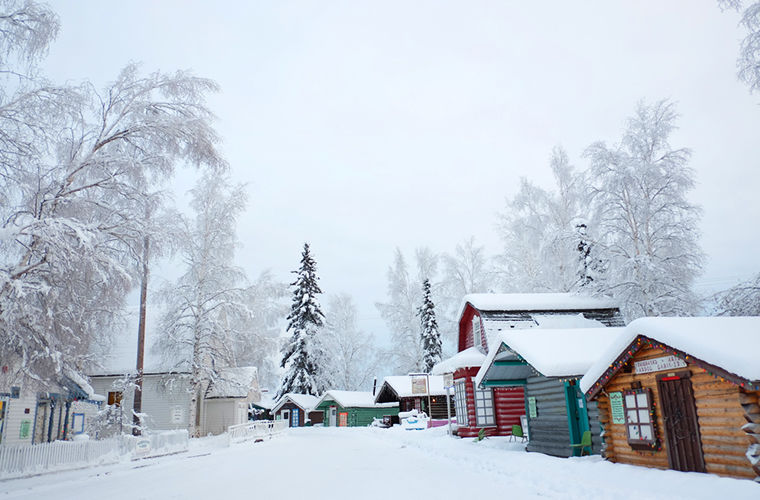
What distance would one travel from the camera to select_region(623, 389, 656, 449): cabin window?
11262mm

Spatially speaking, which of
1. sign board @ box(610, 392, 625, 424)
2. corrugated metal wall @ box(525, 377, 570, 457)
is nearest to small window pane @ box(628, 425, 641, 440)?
sign board @ box(610, 392, 625, 424)

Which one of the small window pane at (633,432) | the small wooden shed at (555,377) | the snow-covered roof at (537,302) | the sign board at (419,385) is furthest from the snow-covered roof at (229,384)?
the small window pane at (633,432)

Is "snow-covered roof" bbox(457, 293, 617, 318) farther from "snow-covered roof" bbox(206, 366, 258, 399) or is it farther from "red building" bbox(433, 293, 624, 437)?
"snow-covered roof" bbox(206, 366, 258, 399)

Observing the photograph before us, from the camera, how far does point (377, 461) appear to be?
669 inches

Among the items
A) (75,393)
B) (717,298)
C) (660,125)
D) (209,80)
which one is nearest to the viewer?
(209,80)

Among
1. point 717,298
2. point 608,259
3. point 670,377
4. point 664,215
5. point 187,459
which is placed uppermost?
point 664,215

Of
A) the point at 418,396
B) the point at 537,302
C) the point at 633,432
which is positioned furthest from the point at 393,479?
the point at 418,396

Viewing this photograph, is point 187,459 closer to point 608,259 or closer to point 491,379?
point 491,379

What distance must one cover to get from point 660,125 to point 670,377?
17092 mm

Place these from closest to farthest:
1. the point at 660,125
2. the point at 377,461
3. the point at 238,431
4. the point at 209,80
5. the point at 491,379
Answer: the point at 209,80 → the point at 377,461 → the point at 491,379 → the point at 660,125 → the point at 238,431

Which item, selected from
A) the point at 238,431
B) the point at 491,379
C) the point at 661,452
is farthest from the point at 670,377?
the point at 238,431

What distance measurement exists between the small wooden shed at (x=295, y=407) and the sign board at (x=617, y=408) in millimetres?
41332

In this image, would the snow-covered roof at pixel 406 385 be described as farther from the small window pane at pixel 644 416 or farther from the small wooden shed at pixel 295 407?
the small window pane at pixel 644 416

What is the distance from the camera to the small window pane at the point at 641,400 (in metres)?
11.5
